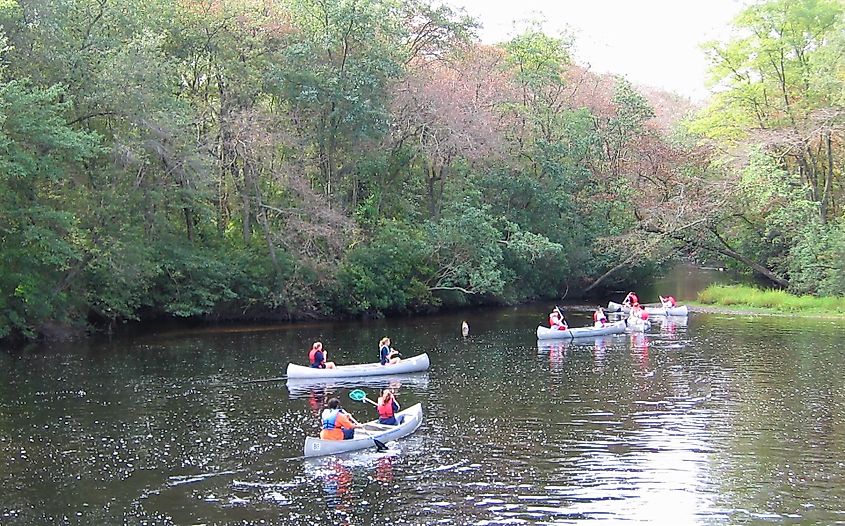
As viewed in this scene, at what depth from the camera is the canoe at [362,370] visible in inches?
1078

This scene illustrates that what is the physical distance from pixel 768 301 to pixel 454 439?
106ft

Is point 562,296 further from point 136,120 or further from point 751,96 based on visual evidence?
point 136,120

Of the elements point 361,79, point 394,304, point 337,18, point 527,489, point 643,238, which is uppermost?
point 337,18

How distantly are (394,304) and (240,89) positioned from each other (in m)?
13.5

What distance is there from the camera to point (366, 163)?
149 feet

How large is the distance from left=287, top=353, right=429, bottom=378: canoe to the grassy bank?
24324 millimetres

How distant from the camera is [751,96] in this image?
50.3m

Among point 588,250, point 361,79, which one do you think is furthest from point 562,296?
point 361,79

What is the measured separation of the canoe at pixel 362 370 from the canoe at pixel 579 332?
8579mm

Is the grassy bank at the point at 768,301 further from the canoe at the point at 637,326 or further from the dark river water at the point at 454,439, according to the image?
the dark river water at the point at 454,439

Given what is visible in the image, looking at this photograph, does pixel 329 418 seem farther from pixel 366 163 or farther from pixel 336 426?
pixel 366 163

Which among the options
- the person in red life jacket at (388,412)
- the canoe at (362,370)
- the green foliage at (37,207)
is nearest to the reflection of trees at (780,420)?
the person in red life jacket at (388,412)

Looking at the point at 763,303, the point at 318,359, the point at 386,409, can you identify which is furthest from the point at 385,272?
the point at 386,409

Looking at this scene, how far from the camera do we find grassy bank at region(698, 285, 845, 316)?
44034 mm
